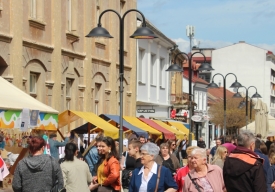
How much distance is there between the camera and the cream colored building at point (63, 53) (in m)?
22.2

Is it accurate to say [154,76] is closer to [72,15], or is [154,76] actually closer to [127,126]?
[72,15]

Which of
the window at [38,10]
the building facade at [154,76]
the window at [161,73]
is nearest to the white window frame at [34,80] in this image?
the window at [38,10]

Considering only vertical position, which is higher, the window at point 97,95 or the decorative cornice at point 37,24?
the decorative cornice at point 37,24

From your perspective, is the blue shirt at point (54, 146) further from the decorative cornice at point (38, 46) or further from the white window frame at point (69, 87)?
the white window frame at point (69, 87)

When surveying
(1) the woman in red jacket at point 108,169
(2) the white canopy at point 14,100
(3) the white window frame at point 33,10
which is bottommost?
(1) the woman in red jacket at point 108,169

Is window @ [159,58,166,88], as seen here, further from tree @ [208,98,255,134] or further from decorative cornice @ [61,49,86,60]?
tree @ [208,98,255,134]

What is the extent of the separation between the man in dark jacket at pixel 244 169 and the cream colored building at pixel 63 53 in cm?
1335

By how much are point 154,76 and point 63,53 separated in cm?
1780

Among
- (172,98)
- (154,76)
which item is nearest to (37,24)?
(154,76)

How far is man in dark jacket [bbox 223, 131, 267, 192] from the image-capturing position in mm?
8961

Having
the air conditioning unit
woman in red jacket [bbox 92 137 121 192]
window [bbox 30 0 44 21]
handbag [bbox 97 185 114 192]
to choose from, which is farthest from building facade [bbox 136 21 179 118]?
handbag [bbox 97 185 114 192]

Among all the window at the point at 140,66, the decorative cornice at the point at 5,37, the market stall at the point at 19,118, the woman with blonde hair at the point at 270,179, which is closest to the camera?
the woman with blonde hair at the point at 270,179

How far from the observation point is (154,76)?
144ft

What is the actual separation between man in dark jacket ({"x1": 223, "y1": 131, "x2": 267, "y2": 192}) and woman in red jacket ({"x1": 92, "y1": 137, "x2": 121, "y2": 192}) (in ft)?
8.26
